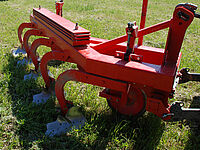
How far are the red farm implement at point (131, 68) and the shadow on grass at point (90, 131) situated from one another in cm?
15

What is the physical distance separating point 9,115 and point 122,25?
565cm

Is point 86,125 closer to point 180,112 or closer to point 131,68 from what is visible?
point 131,68

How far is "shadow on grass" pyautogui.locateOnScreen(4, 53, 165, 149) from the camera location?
2445 mm

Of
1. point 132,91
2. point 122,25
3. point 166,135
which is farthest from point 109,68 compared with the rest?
point 122,25

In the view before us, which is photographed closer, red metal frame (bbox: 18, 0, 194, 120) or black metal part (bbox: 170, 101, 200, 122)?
red metal frame (bbox: 18, 0, 194, 120)

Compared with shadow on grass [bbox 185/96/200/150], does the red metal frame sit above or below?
above

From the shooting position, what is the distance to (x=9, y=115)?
2850 mm

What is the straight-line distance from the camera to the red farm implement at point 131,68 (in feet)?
6.68

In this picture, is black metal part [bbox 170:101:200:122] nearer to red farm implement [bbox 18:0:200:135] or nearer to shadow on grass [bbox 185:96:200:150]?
red farm implement [bbox 18:0:200:135]

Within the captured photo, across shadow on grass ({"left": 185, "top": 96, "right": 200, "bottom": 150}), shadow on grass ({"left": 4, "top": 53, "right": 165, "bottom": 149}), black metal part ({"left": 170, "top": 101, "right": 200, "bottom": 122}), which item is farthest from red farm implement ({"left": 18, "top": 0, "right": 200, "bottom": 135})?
shadow on grass ({"left": 185, "top": 96, "right": 200, "bottom": 150})

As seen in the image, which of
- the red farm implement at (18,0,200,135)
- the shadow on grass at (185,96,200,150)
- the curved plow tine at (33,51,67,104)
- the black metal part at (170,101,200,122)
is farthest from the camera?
the curved plow tine at (33,51,67,104)

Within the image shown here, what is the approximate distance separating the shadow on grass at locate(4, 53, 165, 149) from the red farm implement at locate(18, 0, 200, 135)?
5.9 inches

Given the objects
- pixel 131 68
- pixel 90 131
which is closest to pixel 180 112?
pixel 131 68

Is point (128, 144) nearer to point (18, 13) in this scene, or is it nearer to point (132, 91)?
point (132, 91)
